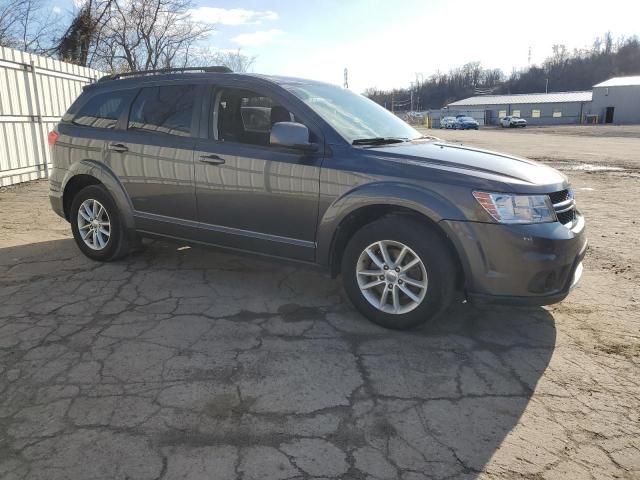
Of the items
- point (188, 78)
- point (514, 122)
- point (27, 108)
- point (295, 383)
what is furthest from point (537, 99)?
point (295, 383)

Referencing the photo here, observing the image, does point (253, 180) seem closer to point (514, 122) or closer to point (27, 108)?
point (27, 108)

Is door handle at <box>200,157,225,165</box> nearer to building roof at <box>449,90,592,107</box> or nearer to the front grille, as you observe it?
the front grille

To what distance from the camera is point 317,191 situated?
155 inches

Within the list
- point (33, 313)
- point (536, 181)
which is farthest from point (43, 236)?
point (536, 181)

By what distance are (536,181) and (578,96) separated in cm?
8410

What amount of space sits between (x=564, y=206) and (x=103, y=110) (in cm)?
437

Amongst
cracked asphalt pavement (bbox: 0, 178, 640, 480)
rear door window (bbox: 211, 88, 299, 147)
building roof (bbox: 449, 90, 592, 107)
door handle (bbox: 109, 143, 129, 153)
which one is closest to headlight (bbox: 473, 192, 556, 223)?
cracked asphalt pavement (bbox: 0, 178, 640, 480)

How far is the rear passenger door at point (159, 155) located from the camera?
462 cm

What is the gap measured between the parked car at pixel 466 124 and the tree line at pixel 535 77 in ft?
94.3

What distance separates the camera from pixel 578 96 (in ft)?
251

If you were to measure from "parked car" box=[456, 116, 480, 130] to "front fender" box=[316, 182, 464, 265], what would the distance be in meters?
63.4

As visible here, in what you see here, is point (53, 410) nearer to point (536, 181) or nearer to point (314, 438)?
point (314, 438)

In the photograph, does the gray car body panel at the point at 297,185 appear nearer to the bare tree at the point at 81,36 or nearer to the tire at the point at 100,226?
the tire at the point at 100,226

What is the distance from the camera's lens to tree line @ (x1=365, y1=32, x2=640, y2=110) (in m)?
108
